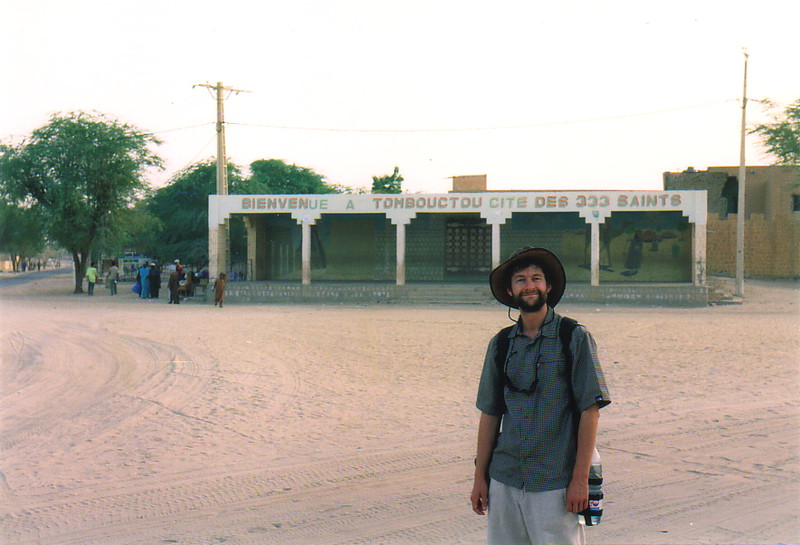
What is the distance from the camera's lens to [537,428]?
2965 millimetres

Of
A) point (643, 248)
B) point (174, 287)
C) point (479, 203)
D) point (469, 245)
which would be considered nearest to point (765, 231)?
point (643, 248)

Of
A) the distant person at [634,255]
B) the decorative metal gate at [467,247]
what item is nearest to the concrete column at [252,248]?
the decorative metal gate at [467,247]

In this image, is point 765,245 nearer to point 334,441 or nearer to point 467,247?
point 467,247

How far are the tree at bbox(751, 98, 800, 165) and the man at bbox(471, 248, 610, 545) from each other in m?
31.2

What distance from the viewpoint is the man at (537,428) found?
2.91 m

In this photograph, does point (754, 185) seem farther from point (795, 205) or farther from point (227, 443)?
point (227, 443)

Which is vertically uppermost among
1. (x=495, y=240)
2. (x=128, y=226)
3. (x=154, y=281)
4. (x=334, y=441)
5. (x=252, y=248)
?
(x=128, y=226)

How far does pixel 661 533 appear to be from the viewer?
4.57 metres

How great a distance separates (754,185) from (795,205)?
247 cm

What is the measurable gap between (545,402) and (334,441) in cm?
419

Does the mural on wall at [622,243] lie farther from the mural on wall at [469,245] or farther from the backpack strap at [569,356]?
the backpack strap at [569,356]

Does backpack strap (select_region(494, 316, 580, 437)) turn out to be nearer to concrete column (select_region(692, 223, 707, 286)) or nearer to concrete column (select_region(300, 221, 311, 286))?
concrete column (select_region(692, 223, 707, 286))

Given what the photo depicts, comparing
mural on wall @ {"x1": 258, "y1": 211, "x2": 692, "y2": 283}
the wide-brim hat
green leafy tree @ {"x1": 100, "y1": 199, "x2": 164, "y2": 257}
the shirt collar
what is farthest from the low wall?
the shirt collar

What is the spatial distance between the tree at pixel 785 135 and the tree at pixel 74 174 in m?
26.5
